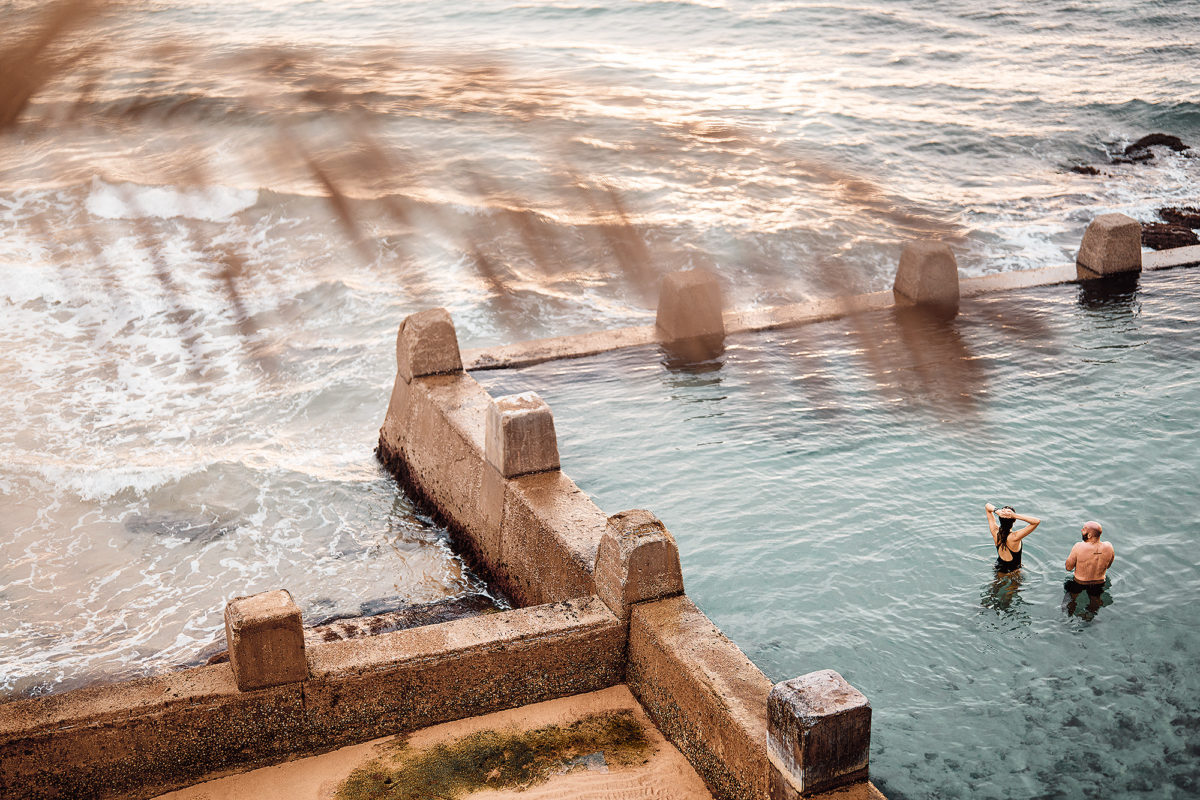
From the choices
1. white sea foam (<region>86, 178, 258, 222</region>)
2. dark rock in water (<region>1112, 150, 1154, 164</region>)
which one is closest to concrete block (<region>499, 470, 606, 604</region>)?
white sea foam (<region>86, 178, 258, 222</region>)

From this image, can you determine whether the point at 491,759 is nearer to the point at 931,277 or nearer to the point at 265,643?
the point at 265,643

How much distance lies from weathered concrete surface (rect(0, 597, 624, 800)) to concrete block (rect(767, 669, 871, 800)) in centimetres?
193

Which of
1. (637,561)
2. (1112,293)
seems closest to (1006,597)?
(637,561)

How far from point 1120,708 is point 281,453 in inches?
418

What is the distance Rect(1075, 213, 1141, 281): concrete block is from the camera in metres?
14.8

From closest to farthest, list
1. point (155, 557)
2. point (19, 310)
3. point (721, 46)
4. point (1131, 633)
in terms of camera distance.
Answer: point (1131, 633)
point (155, 557)
point (19, 310)
point (721, 46)

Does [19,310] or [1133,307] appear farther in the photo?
[19,310]

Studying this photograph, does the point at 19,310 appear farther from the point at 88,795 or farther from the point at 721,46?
the point at 721,46

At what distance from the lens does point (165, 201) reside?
84.1 feet

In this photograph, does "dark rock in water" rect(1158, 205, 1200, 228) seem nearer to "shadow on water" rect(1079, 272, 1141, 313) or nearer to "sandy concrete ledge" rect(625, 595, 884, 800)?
"shadow on water" rect(1079, 272, 1141, 313)

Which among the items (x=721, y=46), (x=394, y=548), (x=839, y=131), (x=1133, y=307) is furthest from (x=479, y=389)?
(x=721, y=46)

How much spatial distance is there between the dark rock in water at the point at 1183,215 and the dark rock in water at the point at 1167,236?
704 mm

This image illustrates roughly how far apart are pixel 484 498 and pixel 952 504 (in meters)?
4.62

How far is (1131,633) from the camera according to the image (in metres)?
8.22
